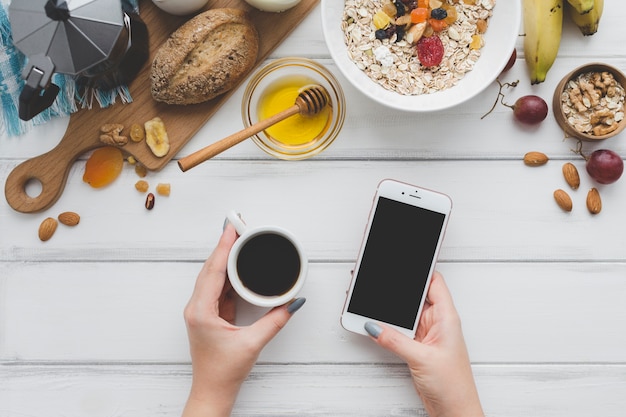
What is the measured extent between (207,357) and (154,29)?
0.64m

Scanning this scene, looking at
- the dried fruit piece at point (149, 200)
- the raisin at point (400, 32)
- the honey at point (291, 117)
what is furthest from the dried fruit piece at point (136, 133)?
the raisin at point (400, 32)

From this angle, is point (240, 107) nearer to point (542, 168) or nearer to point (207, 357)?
point (207, 357)

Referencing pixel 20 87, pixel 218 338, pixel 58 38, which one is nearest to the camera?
pixel 58 38

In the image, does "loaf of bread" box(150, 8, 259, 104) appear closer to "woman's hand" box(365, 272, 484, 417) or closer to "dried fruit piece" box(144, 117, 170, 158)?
"dried fruit piece" box(144, 117, 170, 158)

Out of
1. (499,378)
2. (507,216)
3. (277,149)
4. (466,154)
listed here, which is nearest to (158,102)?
(277,149)

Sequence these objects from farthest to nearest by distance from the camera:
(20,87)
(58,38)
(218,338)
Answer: (20,87), (218,338), (58,38)

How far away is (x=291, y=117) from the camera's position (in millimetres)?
1091

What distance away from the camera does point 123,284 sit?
3.64 feet

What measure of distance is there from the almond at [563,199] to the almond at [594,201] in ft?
0.13

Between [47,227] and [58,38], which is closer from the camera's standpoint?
[58,38]

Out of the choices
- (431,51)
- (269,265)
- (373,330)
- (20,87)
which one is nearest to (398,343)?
(373,330)

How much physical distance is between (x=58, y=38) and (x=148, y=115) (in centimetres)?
23

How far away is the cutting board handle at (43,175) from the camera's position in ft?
3.49

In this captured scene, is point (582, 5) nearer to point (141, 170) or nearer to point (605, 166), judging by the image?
point (605, 166)
